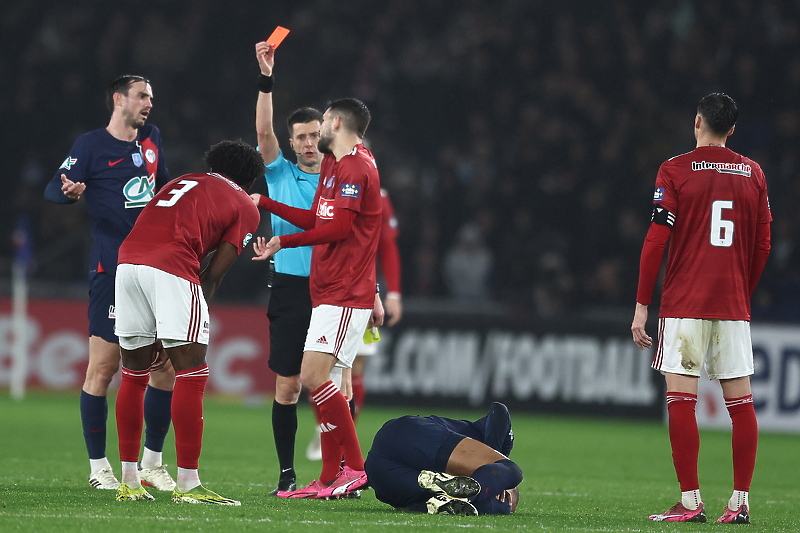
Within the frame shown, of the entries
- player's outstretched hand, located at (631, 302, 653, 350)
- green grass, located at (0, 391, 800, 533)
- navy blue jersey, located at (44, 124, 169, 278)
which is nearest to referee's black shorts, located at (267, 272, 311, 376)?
green grass, located at (0, 391, 800, 533)

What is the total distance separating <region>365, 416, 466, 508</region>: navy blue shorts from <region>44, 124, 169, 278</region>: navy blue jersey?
6.92 ft

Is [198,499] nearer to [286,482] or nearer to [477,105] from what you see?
[286,482]

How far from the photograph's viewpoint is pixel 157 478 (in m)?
6.56

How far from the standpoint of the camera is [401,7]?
19.6 meters

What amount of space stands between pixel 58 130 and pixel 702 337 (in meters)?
14.7

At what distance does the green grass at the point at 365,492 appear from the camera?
5125 millimetres

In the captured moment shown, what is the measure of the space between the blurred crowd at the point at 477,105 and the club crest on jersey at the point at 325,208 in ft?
31.1

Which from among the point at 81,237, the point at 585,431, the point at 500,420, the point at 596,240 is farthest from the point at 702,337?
the point at 81,237

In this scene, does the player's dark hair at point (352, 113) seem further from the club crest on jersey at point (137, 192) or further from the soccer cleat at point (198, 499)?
the soccer cleat at point (198, 499)

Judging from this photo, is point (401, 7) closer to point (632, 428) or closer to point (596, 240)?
point (596, 240)

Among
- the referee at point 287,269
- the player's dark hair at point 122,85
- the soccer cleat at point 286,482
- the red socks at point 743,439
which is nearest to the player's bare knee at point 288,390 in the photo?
the referee at point 287,269

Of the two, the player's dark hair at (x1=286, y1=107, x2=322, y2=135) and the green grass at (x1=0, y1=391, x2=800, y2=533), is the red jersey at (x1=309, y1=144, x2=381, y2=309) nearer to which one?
the player's dark hair at (x1=286, y1=107, x2=322, y2=135)

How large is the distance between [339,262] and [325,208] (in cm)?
32

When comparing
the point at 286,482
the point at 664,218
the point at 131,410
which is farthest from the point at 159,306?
the point at 664,218
